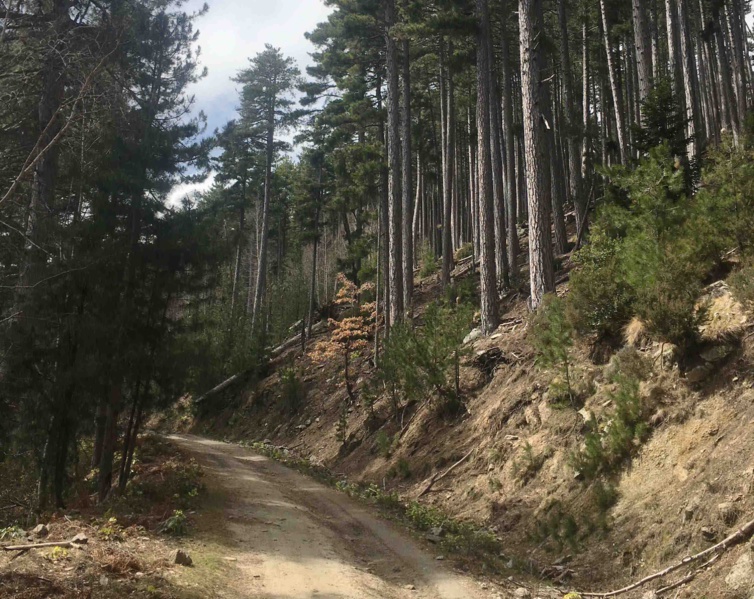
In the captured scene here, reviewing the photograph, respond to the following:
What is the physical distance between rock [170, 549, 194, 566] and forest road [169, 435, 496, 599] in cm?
55

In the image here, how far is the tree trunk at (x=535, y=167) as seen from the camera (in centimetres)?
1262

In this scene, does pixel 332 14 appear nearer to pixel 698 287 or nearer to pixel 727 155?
pixel 727 155

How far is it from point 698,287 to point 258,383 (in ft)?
78.7

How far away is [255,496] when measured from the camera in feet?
36.8

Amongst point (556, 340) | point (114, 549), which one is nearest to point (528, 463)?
point (556, 340)

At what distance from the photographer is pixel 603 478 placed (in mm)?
7973

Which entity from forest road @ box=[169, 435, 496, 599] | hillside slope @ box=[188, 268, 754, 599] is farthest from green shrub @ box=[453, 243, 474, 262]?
forest road @ box=[169, 435, 496, 599]

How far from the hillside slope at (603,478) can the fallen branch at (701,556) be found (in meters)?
0.08

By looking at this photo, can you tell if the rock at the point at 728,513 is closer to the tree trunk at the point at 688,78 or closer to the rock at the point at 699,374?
the rock at the point at 699,374

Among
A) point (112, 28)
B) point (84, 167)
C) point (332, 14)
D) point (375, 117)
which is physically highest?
point (332, 14)

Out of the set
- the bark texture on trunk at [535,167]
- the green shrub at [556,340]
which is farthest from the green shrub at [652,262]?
the bark texture on trunk at [535,167]

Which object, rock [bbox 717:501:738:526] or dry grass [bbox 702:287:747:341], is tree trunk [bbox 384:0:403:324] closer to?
dry grass [bbox 702:287:747:341]

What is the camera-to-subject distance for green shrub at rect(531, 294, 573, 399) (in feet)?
31.4

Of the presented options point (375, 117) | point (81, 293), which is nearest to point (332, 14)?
point (375, 117)
